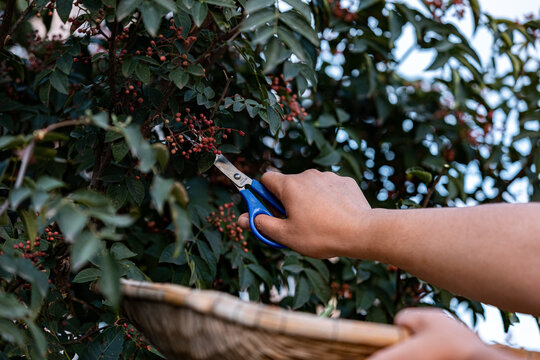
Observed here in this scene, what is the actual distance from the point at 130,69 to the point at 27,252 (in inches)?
14.6

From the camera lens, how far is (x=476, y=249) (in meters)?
0.80

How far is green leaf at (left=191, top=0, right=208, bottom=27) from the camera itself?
92cm

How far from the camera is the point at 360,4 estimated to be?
1462mm

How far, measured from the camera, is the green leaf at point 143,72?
Result: 1062mm

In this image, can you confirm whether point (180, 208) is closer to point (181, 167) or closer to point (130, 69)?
point (130, 69)

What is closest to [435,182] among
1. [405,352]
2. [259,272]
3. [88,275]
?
[259,272]

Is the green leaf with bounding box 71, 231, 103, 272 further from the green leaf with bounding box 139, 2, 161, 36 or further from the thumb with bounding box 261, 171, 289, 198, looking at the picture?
the thumb with bounding box 261, 171, 289, 198

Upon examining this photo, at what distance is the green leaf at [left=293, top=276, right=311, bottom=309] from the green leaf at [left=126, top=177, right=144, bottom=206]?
44 centimetres

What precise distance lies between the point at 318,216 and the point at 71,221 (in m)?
0.46

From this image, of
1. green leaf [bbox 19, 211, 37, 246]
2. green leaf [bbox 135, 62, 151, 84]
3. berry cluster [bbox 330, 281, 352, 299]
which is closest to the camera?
green leaf [bbox 19, 211, 37, 246]

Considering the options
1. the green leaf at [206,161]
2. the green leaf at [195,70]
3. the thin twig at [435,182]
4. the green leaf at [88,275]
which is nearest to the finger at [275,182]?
the green leaf at [206,161]

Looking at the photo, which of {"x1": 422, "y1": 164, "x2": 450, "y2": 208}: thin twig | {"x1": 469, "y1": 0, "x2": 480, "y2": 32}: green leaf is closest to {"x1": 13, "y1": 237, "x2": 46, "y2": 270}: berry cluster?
{"x1": 422, "y1": 164, "x2": 450, "y2": 208}: thin twig

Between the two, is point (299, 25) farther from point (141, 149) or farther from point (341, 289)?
point (341, 289)

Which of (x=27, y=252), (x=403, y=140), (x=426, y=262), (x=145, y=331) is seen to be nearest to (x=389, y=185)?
(x=403, y=140)
